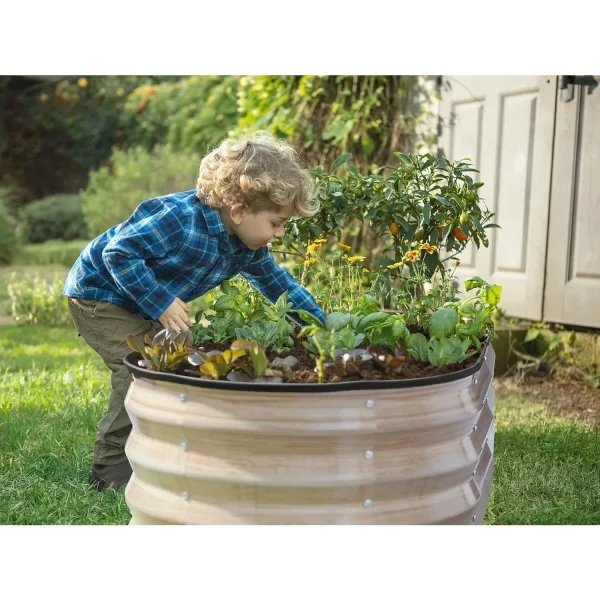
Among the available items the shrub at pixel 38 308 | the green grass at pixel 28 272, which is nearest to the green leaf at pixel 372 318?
the shrub at pixel 38 308

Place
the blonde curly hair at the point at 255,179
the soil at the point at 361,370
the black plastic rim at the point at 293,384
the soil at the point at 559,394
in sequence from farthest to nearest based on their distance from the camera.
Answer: the soil at the point at 559,394 → the blonde curly hair at the point at 255,179 → the soil at the point at 361,370 → the black plastic rim at the point at 293,384

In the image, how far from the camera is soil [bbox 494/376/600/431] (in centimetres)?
372

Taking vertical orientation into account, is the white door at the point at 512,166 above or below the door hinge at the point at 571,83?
below

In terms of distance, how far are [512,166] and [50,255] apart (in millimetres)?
5563

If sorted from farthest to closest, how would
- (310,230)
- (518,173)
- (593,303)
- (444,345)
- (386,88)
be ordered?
(386,88) → (518,173) → (593,303) → (310,230) → (444,345)

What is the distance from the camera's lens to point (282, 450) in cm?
151

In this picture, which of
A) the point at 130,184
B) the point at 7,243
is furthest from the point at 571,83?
the point at 7,243

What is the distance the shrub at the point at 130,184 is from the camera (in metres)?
8.17

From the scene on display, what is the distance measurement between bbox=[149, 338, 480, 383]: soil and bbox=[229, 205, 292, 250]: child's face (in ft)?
1.05

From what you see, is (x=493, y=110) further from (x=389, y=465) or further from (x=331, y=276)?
(x=389, y=465)

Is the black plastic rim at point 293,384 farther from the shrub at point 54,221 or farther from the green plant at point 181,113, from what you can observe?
the shrub at point 54,221

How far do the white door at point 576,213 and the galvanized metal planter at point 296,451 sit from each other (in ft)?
9.05
